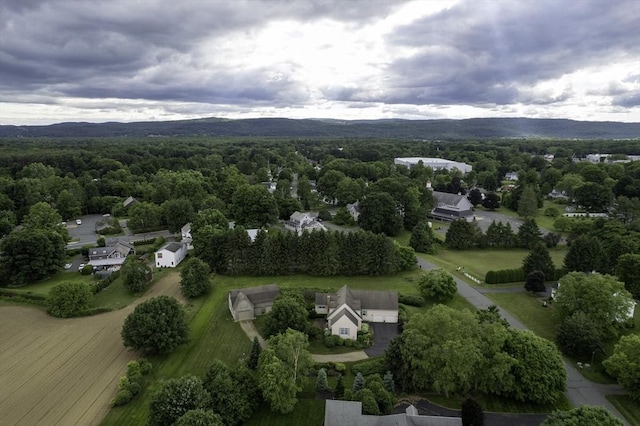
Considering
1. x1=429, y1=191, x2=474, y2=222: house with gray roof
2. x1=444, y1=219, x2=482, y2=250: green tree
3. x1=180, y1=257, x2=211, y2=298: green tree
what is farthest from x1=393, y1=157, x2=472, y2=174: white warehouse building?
x1=180, y1=257, x2=211, y2=298: green tree

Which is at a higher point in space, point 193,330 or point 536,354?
point 536,354

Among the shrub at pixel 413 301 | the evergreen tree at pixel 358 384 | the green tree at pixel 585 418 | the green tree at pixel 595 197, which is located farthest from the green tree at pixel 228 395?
the green tree at pixel 595 197

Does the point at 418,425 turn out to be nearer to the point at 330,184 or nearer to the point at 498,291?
the point at 498,291

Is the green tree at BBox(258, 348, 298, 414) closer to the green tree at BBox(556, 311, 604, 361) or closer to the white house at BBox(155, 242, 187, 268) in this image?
the green tree at BBox(556, 311, 604, 361)

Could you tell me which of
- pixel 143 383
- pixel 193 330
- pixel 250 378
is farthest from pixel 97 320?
pixel 250 378

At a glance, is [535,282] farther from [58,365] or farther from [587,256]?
[58,365]

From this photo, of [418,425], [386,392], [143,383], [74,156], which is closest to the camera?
[418,425]

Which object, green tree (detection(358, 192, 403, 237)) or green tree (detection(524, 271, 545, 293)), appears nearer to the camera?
green tree (detection(524, 271, 545, 293))

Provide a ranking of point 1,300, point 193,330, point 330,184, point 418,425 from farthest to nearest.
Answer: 1. point 330,184
2. point 1,300
3. point 193,330
4. point 418,425
